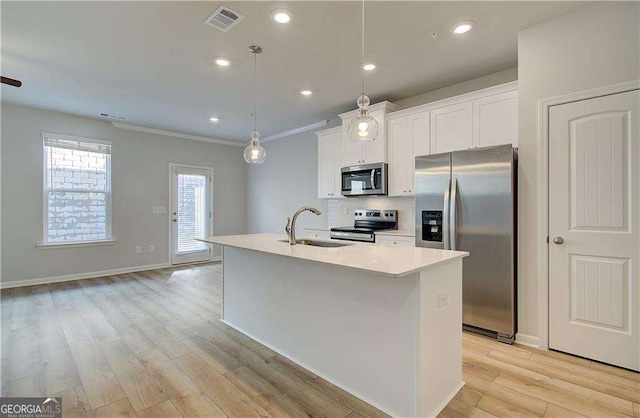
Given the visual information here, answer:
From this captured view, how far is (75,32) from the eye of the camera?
8.84 ft

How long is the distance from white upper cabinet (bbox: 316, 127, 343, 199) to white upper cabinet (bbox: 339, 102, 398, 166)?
0.28m

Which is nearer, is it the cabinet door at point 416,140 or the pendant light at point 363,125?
the pendant light at point 363,125

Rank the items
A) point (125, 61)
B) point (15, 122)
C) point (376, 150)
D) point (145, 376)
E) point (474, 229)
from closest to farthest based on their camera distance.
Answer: point (145, 376) < point (474, 229) < point (125, 61) < point (376, 150) < point (15, 122)

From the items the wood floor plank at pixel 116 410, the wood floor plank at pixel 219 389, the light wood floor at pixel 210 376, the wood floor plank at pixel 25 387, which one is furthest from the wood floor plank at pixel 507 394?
the wood floor plank at pixel 25 387

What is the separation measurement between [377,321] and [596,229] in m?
1.93

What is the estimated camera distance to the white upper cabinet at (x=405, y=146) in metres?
3.80

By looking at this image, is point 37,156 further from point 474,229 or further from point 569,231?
point 569,231

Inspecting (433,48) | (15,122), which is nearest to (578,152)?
(433,48)

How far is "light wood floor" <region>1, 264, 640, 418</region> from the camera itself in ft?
6.19

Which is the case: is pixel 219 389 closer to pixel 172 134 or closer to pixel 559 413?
pixel 559 413

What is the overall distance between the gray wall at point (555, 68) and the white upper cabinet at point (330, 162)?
259 centimetres

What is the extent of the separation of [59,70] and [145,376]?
3397 mm

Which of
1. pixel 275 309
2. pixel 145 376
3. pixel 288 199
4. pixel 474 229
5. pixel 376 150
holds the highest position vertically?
pixel 376 150

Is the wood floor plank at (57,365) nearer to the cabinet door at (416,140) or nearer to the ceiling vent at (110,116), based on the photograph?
the ceiling vent at (110,116)
